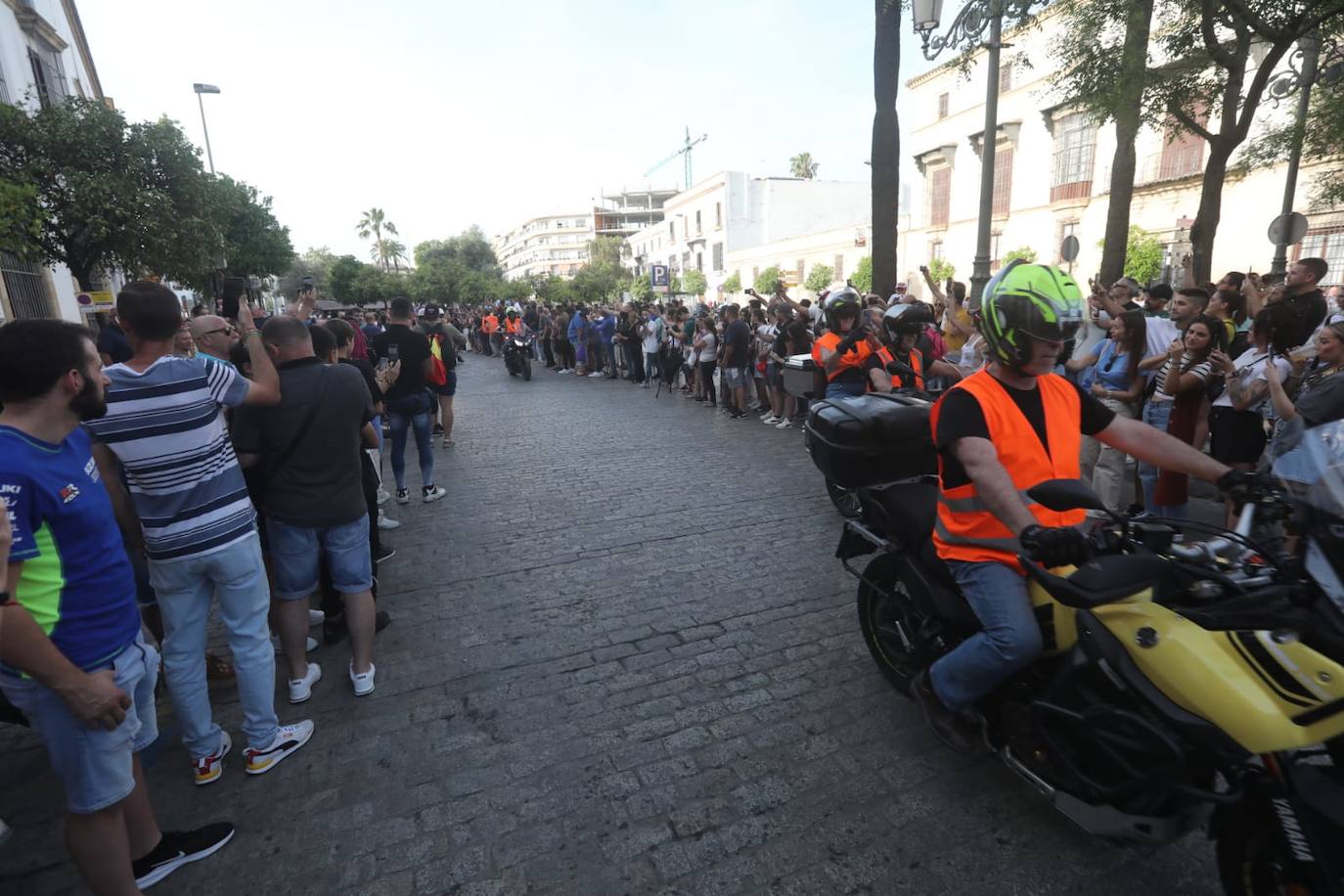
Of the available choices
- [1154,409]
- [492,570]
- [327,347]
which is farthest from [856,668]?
[327,347]

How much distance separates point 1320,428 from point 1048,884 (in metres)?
1.60

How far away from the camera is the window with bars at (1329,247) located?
1870 centimetres

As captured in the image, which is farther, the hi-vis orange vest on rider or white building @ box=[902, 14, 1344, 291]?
white building @ box=[902, 14, 1344, 291]

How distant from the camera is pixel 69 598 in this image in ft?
6.23

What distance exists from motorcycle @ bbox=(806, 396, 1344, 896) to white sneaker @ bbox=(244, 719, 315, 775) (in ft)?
9.34

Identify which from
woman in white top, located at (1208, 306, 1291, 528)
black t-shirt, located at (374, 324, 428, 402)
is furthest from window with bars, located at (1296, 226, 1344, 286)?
black t-shirt, located at (374, 324, 428, 402)

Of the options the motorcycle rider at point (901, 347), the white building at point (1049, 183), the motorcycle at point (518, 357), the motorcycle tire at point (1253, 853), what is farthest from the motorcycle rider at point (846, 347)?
the white building at point (1049, 183)

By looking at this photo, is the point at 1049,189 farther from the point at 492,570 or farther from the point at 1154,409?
the point at 492,570

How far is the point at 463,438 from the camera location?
32.5 feet

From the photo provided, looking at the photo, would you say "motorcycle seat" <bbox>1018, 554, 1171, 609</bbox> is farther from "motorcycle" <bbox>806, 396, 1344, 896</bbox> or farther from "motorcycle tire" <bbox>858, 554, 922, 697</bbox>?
"motorcycle tire" <bbox>858, 554, 922, 697</bbox>

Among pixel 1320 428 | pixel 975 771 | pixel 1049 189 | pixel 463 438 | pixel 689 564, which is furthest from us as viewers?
pixel 1049 189

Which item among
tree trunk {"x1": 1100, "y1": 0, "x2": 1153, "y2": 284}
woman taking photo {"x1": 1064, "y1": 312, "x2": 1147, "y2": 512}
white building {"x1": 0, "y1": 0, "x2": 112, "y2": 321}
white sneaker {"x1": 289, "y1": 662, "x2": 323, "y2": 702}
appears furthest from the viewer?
white building {"x1": 0, "y1": 0, "x2": 112, "y2": 321}

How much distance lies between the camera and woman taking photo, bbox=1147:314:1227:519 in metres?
4.45

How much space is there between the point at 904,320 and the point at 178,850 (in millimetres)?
5325
